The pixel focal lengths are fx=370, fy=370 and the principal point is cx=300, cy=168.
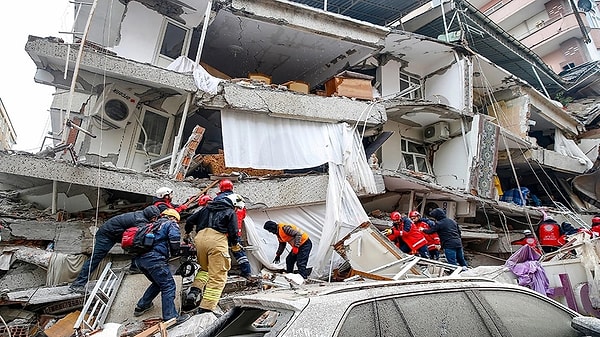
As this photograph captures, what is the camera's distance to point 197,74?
837cm

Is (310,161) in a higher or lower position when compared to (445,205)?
higher

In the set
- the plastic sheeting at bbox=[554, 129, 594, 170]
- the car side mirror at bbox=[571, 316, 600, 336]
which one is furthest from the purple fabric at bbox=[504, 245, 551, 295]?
the plastic sheeting at bbox=[554, 129, 594, 170]

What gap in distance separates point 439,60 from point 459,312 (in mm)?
12895

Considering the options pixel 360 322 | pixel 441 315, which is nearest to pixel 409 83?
pixel 441 315

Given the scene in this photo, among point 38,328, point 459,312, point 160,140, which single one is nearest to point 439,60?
point 160,140

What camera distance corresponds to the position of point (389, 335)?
2.11 metres

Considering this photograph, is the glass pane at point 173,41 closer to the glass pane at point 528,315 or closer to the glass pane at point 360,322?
the glass pane at point 360,322

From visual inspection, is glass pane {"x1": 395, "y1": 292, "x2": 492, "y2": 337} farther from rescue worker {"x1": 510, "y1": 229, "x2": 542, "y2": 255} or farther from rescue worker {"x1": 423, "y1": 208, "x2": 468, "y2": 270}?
rescue worker {"x1": 510, "y1": 229, "x2": 542, "y2": 255}

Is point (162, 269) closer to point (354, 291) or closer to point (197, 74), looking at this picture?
point (354, 291)

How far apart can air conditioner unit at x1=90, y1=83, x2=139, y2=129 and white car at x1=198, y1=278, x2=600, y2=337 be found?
7.40 meters

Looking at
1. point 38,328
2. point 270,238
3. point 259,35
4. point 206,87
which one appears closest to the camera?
point 38,328

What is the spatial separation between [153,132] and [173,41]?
239 cm

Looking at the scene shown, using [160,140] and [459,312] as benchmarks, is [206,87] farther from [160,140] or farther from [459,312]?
[459,312]

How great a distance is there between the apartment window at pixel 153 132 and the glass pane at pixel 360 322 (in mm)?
8236
